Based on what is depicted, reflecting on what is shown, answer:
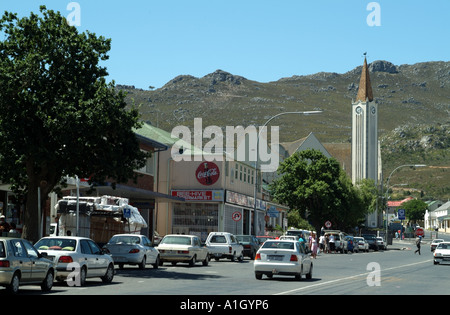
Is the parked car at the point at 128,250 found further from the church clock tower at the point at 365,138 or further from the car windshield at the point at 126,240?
the church clock tower at the point at 365,138

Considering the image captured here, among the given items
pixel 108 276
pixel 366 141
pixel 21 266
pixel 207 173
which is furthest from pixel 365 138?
pixel 21 266

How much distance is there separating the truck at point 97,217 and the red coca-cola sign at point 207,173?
17190mm

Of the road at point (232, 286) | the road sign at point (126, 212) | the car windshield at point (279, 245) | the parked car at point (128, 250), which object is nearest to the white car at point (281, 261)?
the car windshield at point (279, 245)

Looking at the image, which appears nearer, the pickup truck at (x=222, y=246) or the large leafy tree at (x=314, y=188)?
the pickup truck at (x=222, y=246)

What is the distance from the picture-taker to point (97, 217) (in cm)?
3906

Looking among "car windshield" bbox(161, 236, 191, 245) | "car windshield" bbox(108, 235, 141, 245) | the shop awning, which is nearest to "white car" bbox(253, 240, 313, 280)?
"car windshield" bbox(108, 235, 141, 245)

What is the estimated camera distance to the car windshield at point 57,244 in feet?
67.3

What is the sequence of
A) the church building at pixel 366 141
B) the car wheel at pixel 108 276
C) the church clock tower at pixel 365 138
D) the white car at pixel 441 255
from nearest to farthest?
the car wheel at pixel 108 276
the white car at pixel 441 255
the church building at pixel 366 141
the church clock tower at pixel 365 138

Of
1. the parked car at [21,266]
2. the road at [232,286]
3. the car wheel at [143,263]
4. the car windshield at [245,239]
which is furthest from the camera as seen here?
the car windshield at [245,239]

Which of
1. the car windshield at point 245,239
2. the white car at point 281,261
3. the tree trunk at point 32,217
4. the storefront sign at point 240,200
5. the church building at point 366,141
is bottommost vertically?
the white car at point 281,261

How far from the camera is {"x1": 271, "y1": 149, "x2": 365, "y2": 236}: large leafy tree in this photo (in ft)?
250

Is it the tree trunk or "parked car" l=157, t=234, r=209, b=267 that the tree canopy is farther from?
the tree trunk

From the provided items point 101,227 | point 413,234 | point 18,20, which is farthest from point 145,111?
point 18,20
